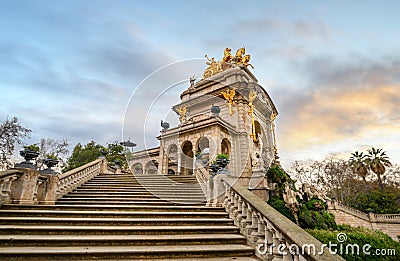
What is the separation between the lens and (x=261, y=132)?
62.7ft

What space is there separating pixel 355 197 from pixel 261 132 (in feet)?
73.9

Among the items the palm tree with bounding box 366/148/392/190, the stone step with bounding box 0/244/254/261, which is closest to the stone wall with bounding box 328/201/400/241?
the palm tree with bounding box 366/148/392/190

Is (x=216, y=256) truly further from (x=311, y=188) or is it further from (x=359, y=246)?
(x=311, y=188)

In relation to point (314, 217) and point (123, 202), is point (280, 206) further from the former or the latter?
point (123, 202)

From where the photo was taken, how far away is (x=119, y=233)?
4227 mm

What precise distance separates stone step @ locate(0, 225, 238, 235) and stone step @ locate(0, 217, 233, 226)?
0.20 meters

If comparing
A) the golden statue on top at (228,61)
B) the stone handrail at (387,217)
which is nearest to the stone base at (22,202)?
the golden statue on top at (228,61)

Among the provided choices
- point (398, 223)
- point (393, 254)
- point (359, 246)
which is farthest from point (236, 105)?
point (398, 223)

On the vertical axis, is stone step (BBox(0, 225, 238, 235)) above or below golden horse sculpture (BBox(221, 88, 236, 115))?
below

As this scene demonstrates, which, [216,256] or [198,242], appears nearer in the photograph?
[216,256]

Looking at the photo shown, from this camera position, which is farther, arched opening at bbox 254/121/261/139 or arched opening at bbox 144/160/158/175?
arched opening at bbox 254/121/261/139

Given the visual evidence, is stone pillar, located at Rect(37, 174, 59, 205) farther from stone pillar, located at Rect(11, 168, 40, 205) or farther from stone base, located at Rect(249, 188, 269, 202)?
stone base, located at Rect(249, 188, 269, 202)

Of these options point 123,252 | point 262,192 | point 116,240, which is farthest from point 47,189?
point 262,192

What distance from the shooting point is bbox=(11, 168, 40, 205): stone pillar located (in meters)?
5.25
